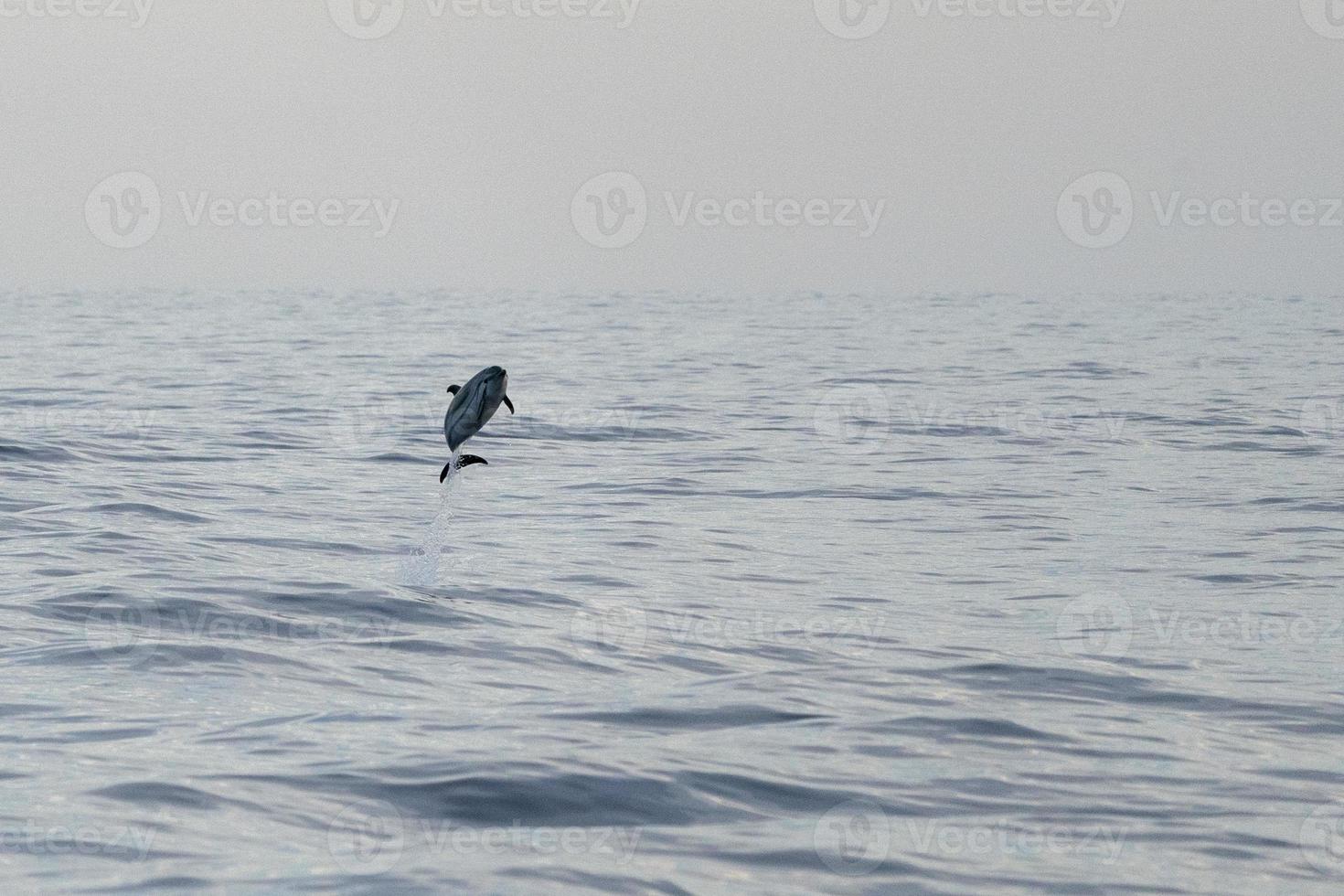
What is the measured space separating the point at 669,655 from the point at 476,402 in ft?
7.11

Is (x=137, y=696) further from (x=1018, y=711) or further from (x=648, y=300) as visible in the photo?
(x=648, y=300)

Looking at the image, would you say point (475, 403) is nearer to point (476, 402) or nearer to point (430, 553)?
point (476, 402)

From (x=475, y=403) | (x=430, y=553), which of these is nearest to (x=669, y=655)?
(x=475, y=403)

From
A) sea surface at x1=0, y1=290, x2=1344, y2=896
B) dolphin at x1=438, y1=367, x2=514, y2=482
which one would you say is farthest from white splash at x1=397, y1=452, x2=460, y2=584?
dolphin at x1=438, y1=367, x2=514, y2=482

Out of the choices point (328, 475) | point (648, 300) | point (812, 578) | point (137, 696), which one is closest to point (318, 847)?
point (137, 696)

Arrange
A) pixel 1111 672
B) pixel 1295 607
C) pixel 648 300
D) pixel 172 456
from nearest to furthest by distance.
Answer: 1. pixel 1111 672
2. pixel 1295 607
3. pixel 172 456
4. pixel 648 300

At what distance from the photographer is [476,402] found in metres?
10.0

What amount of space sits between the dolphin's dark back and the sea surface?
1451 millimetres

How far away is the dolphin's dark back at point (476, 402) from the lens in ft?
32.7

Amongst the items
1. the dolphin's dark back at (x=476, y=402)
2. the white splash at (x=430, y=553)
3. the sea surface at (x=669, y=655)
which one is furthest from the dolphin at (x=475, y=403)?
the sea surface at (x=669, y=655)

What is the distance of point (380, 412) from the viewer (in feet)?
95.5

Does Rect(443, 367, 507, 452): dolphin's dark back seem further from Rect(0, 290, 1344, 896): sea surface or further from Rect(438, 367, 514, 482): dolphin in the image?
Rect(0, 290, 1344, 896): sea surface

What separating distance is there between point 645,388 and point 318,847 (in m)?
28.7

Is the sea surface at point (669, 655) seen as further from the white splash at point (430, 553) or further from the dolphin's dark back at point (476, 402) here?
the dolphin's dark back at point (476, 402)
